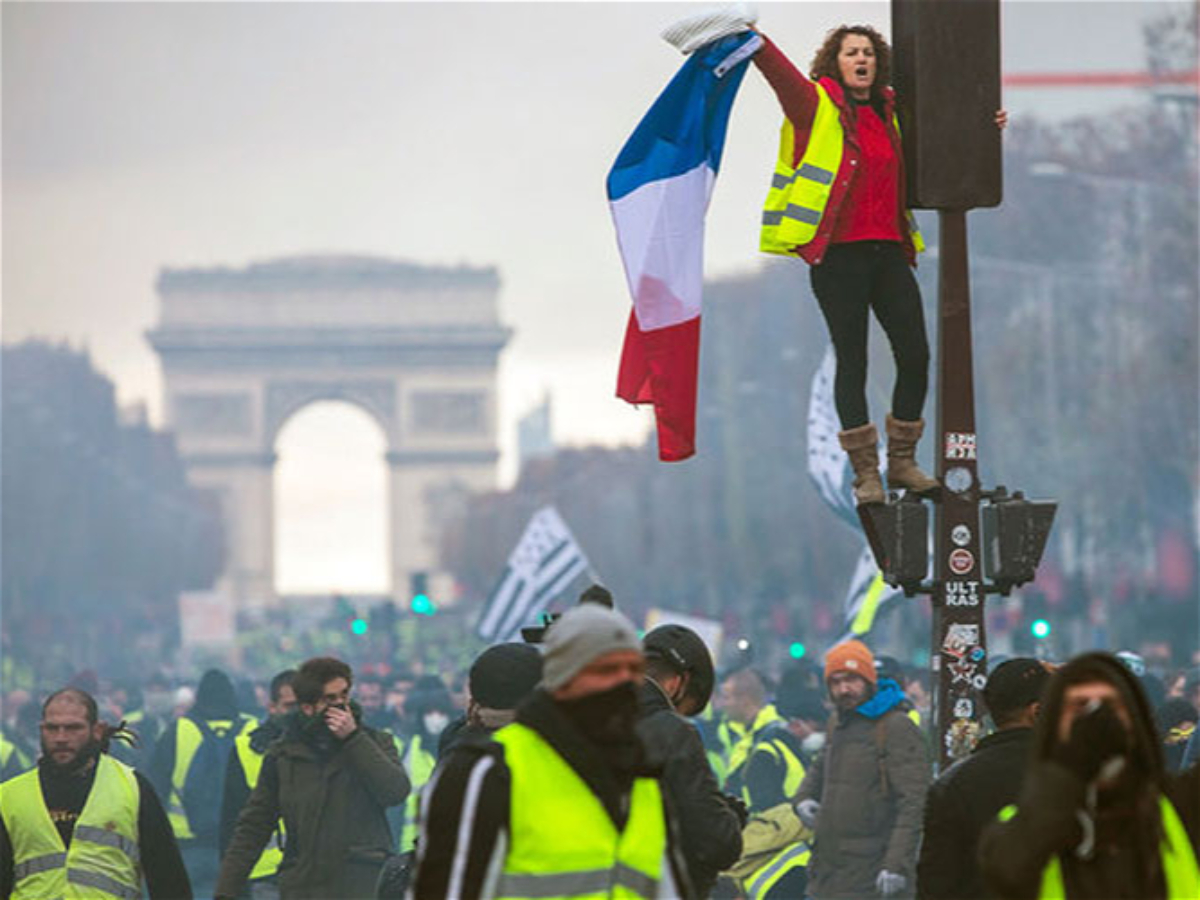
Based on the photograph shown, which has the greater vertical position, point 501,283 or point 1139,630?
point 501,283

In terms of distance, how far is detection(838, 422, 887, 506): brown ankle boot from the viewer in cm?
1100

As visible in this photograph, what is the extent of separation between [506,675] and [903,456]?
2.13m

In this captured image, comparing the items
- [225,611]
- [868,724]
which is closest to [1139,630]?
[225,611]

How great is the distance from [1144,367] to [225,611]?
17805mm

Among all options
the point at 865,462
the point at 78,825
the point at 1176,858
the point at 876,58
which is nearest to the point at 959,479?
the point at 865,462

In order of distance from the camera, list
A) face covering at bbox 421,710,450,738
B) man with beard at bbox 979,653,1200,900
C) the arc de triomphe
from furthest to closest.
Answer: the arc de triomphe < face covering at bbox 421,710,450,738 < man with beard at bbox 979,653,1200,900

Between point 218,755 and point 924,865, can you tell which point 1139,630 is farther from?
point 924,865

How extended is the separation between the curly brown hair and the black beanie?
2.43 metres

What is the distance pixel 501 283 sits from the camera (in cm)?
11462

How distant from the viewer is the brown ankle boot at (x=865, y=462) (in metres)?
11.0

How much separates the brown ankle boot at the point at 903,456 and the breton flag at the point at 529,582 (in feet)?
69.6

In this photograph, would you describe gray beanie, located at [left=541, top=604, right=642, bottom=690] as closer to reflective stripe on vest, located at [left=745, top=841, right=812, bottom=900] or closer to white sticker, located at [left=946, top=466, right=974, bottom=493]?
white sticker, located at [left=946, top=466, right=974, bottom=493]

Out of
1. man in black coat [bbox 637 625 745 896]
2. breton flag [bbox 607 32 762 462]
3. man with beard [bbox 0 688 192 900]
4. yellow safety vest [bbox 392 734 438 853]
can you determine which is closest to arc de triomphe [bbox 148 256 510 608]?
yellow safety vest [bbox 392 734 438 853]

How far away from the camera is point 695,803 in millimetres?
8875
